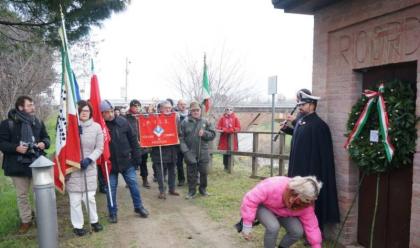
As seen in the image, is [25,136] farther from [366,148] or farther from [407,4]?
[407,4]

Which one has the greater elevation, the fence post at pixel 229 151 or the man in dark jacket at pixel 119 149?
the man in dark jacket at pixel 119 149

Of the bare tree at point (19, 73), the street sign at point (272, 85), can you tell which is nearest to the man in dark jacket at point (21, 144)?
the street sign at point (272, 85)

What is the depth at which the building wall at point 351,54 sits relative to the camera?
393 centimetres

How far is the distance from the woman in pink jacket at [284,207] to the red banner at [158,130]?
3800 millimetres

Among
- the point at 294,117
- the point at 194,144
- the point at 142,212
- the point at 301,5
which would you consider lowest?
the point at 142,212

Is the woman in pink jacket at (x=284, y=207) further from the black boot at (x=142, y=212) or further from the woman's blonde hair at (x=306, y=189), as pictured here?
the black boot at (x=142, y=212)

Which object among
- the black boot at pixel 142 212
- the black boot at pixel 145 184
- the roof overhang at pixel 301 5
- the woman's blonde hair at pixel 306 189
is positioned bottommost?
the black boot at pixel 145 184

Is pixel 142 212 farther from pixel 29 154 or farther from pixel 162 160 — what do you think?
pixel 29 154

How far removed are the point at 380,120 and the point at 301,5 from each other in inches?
73.6

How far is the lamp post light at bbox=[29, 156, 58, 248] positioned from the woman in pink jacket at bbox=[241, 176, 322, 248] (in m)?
1.86

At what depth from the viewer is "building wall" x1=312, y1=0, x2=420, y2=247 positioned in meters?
3.93

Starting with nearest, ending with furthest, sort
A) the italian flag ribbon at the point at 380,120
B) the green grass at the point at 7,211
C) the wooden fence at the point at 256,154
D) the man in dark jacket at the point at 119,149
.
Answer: the italian flag ribbon at the point at 380,120 < the green grass at the point at 7,211 < the man in dark jacket at the point at 119,149 < the wooden fence at the point at 256,154

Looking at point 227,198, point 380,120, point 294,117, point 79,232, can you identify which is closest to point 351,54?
point 380,120

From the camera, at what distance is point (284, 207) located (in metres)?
4.00
